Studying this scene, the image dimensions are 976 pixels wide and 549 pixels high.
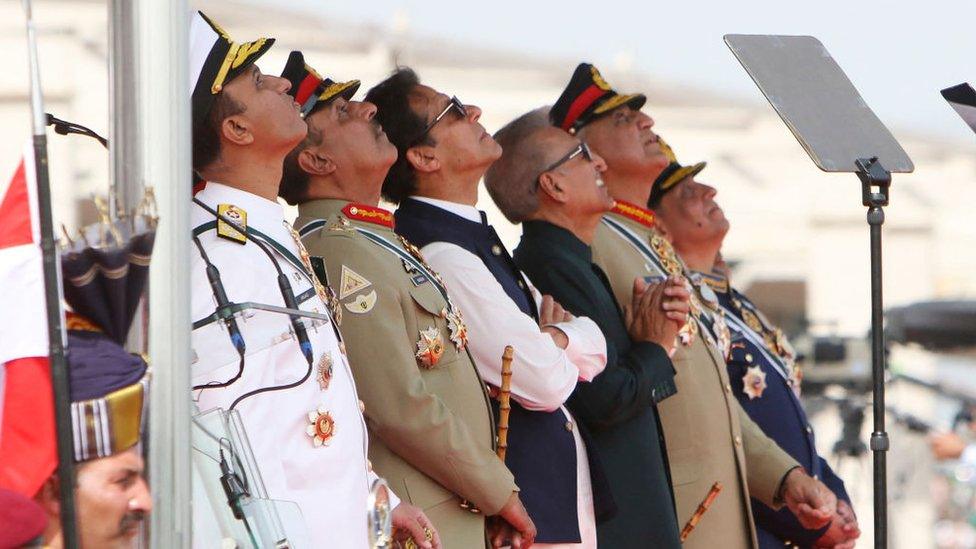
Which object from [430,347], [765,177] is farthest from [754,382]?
[765,177]

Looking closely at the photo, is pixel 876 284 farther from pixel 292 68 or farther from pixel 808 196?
pixel 808 196

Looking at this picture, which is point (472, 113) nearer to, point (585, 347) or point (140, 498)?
point (585, 347)

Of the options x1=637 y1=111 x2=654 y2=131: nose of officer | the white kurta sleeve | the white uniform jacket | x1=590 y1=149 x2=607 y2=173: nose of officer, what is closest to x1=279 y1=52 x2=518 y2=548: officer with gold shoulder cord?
the white kurta sleeve

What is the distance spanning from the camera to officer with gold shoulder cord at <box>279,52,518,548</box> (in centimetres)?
380

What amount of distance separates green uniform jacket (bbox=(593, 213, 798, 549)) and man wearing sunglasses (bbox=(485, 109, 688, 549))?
0.40 ft

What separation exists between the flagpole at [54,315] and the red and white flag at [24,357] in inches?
0.9

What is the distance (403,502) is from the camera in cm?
369

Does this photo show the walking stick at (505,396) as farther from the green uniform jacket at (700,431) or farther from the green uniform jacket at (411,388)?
the green uniform jacket at (700,431)

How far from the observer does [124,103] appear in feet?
8.86

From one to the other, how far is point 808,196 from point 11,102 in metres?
12.8

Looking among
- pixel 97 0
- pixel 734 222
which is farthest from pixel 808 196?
pixel 97 0

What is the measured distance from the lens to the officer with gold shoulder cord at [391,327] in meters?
3.80

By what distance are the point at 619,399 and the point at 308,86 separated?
1.05 meters

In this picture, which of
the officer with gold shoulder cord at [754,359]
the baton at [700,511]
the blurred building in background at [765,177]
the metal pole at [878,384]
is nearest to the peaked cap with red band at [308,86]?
the metal pole at [878,384]
